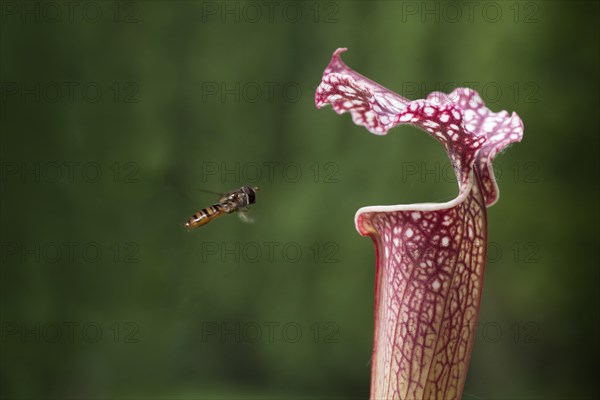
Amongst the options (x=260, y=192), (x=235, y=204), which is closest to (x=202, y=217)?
(x=235, y=204)

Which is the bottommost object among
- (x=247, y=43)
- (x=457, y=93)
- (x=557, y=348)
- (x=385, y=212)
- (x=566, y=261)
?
(x=557, y=348)

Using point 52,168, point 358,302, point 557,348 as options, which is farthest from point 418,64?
point 52,168

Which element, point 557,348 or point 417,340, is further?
point 557,348

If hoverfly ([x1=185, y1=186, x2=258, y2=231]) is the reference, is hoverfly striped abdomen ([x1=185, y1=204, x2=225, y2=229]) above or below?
below

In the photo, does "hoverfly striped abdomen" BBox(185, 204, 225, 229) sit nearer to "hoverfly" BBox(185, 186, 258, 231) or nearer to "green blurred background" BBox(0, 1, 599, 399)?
"hoverfly" BBox(185, 186, 258, 231)

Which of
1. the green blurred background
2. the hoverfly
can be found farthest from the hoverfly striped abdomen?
the green blurred background

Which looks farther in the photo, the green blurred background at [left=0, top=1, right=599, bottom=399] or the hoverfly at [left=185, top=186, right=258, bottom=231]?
the green blurred background at [left=0, top=1, right=599, bottom=399]

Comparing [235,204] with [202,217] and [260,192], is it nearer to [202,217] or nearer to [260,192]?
[202,217]

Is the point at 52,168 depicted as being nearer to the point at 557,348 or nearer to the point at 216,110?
the point at 216,110

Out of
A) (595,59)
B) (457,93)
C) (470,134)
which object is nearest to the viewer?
(470,134)
